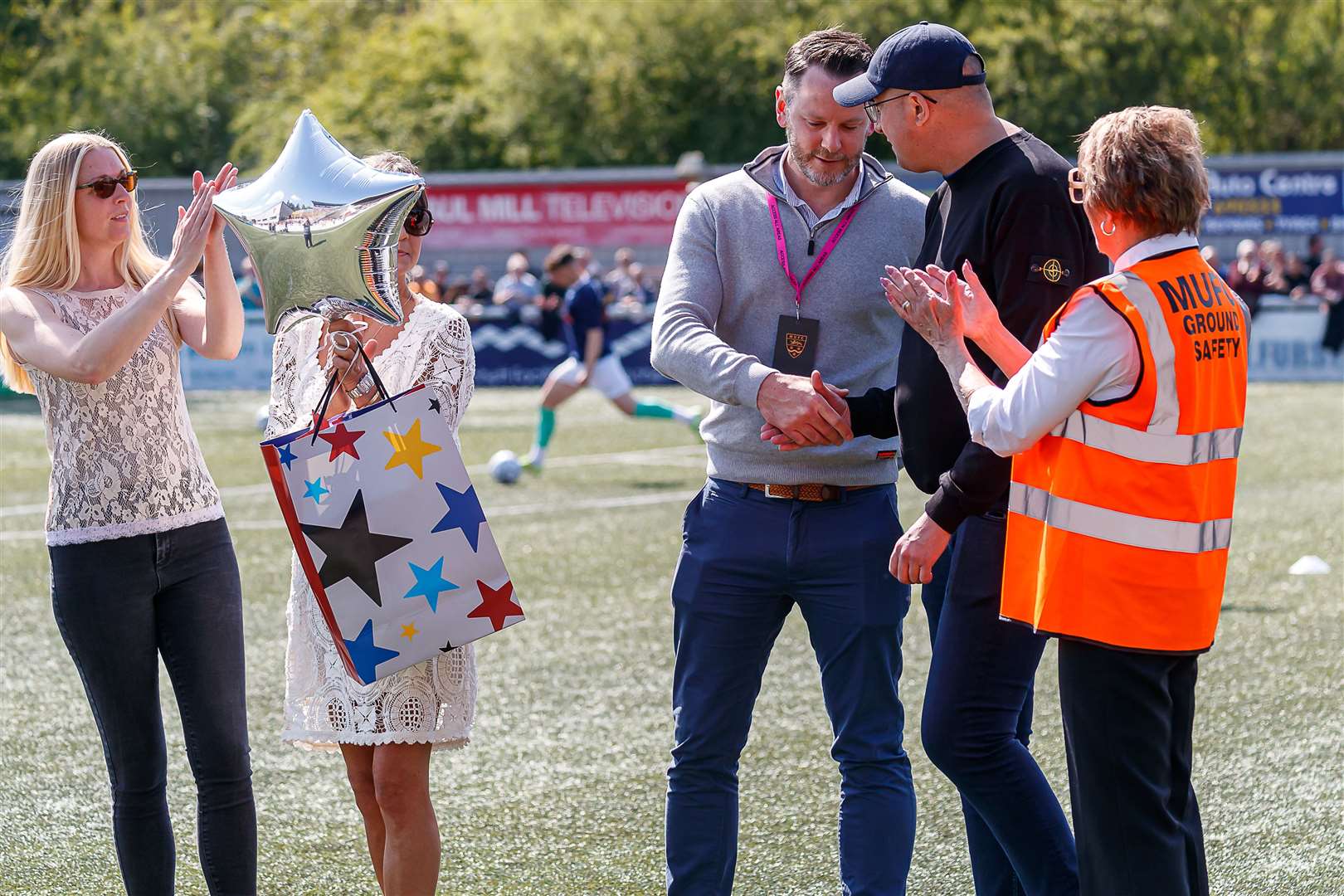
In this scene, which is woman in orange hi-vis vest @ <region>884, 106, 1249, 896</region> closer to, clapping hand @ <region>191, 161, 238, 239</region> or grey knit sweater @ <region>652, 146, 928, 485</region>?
grey knit sweater @ <region>652, 146, 928, 485</region>

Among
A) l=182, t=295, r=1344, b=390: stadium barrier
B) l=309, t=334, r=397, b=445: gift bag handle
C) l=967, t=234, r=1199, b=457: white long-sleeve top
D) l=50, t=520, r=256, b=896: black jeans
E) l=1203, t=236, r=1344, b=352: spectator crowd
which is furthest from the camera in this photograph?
l=1203, t=236, r=1344, b=352: spectator crowd

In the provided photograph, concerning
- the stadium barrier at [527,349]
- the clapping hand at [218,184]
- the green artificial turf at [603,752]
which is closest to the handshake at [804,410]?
the clapping hand at [218,184]

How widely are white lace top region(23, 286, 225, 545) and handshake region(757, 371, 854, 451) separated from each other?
1.45 m

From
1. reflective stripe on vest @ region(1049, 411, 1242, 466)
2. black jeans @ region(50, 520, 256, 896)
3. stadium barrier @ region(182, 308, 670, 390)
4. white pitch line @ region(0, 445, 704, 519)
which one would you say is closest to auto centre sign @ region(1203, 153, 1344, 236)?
stadium barrier @ region(182, 308, 670, 390)

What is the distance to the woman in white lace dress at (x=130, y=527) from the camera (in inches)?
158

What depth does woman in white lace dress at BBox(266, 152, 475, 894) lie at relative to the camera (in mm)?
3840

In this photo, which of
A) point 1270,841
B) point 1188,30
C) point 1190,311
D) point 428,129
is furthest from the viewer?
point 428,129

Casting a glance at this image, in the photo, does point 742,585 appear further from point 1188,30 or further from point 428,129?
point 428,129

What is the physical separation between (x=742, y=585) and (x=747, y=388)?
0.53 metres

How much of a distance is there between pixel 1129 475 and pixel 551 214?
26573mm

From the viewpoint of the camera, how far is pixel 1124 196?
10.8 feet

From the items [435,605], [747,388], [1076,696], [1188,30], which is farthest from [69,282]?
[1188,30]

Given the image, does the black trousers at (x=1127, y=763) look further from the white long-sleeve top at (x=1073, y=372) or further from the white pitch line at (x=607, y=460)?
the white pitch line at (x=607, y=460)

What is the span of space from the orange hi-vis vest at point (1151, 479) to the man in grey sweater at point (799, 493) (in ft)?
2.57
